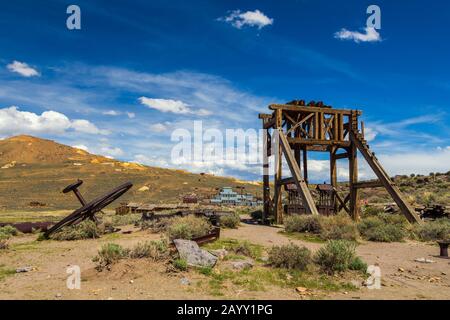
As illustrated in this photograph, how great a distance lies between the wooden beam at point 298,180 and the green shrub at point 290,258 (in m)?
5.94

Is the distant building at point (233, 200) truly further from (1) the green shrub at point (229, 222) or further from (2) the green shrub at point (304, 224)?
(2) the green shrub at point (304, 224)

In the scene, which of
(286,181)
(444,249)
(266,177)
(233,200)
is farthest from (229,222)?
(233,200)

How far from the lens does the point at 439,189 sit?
3117cm

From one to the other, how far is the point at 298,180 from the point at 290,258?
24.2 feet

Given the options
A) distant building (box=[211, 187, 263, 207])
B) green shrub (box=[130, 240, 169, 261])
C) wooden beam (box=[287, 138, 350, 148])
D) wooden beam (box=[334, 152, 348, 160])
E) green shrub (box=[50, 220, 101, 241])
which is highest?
wooden beam (box=[287, 138, 350, 148])

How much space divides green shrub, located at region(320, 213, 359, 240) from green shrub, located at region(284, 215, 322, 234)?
0.83ft

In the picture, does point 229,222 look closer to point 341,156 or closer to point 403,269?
point 341,156

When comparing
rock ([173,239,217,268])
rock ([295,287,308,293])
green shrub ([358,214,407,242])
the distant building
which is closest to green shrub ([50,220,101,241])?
rock ([173,239,217,268])

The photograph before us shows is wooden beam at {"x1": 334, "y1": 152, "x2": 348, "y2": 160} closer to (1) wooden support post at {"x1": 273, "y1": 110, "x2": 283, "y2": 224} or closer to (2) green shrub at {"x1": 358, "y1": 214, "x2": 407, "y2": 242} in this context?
(1) wooden support post at {"x1": 273, "y1": 110, "x2": 283, "y2": 224}

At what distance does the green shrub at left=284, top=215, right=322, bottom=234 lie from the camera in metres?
12.9

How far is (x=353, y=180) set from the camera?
59.7 ft

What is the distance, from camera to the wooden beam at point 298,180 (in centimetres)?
1389
